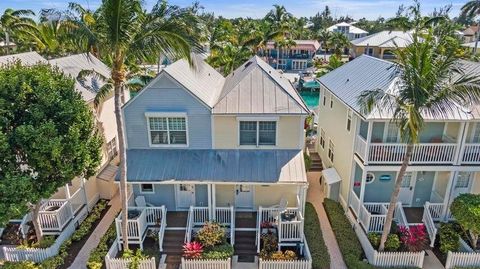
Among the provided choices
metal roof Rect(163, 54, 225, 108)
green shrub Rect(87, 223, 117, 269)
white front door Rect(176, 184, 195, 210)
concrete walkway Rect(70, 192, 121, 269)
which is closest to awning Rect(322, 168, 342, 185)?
white front door Rect(176, 184, 195, 210)

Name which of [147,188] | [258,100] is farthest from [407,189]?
[147,188]

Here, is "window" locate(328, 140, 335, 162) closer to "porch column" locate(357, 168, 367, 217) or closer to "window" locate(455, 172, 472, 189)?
"porch column" locate(357, 168, 367, 217)

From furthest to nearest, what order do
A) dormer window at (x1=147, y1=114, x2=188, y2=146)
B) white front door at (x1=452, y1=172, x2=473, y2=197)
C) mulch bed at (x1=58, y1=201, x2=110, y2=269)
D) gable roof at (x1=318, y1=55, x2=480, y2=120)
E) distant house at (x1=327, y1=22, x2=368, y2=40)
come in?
distant house at (x1=327, y1=22, x2=368, y2=40) → white front door at (x1=452, y1=172, x2=473, y2=197) → dormer window at (x1=147, y1=114, x2=188, y2=146) → gable roof at (x1=318, y1=55, x2=480, y2=120) → mulch bed at (x1=58, y1=201, x2=110, y2=269)

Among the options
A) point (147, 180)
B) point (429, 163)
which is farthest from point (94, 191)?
point (429, 163)

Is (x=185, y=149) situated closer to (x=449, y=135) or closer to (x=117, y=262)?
(x=117, y=262)

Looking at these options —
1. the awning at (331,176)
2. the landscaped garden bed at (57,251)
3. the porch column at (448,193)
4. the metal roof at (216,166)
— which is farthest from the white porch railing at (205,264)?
the porch column at (448,193)

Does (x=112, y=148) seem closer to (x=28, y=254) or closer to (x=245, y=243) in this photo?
(x=28, y=254)
